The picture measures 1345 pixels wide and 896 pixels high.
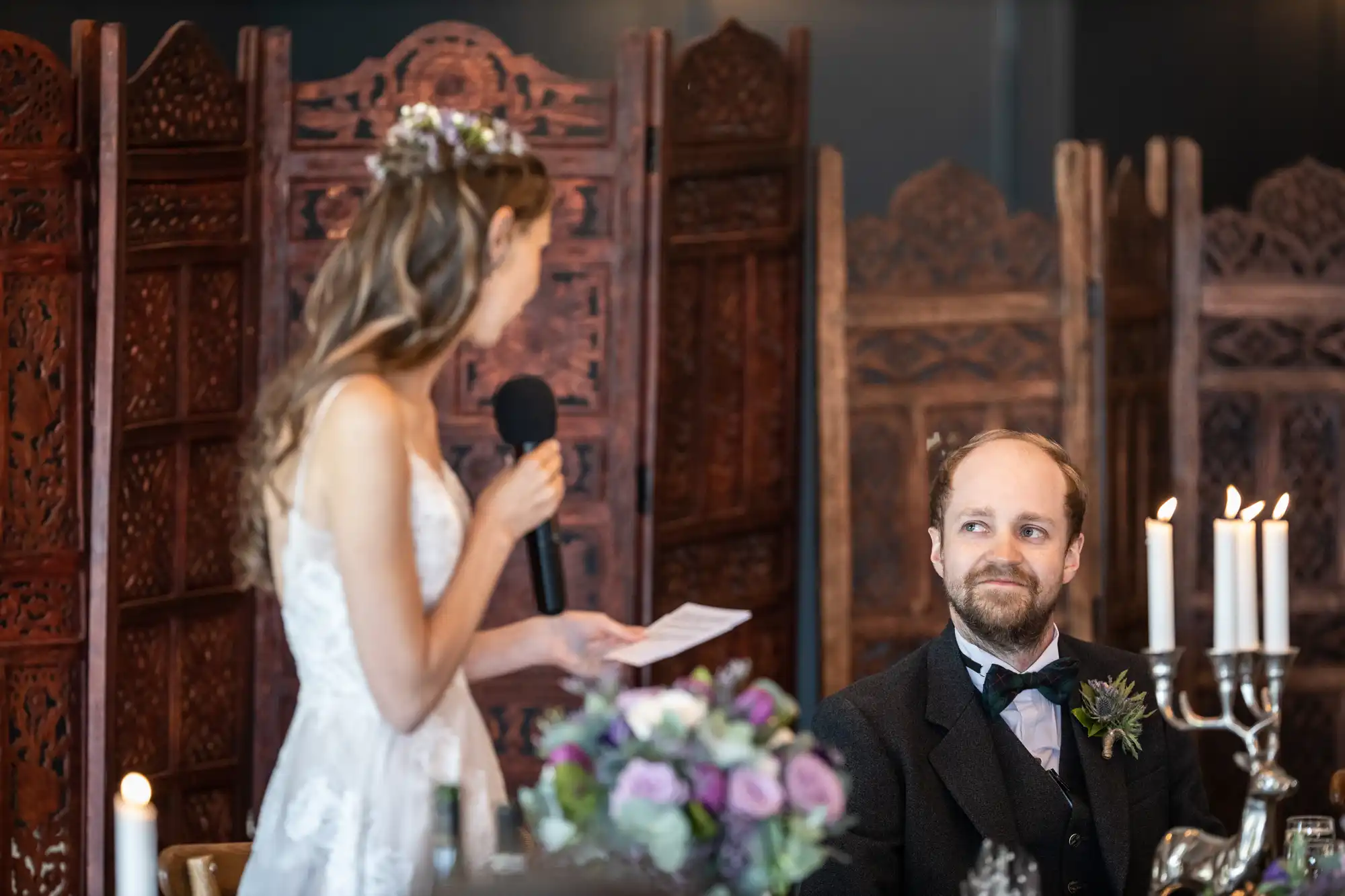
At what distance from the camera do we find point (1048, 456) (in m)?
2.76

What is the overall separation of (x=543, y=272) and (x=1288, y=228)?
2045mm

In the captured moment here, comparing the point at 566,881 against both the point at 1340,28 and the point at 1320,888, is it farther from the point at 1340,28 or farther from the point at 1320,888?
the point at 1340,28

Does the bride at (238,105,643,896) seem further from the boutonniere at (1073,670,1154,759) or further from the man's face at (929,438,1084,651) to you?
the boutonniere at (1073,670,1154,759)

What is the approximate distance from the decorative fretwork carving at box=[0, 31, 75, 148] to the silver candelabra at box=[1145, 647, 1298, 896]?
2694 mm

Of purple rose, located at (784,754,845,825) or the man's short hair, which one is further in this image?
the man's short hair

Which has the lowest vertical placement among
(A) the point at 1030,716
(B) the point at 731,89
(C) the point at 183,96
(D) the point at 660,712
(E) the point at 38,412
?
(A) the point at 1030,716

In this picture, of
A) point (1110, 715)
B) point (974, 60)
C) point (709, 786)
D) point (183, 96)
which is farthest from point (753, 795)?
point (974, 60)

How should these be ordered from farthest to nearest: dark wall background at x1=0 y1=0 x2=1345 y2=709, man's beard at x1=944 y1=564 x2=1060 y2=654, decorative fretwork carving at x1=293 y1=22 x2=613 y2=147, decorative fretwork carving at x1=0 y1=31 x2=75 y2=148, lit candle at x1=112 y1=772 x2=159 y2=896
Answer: dark wall background at x1=0 y1=0 x2=1345 y2=709 < decorative fretwork carving at x1=293 y1=22 x2=613 y2=147 < decorative fretwork carving at x1=0 y1=31 x2=75 y2=148 < man's beard at x1=944 y1=564 x2=1060 y2=654 < lit candle at x1=112 y1=772 x2=159 y2=896

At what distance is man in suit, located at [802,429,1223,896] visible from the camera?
2596mm

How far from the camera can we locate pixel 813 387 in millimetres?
4836

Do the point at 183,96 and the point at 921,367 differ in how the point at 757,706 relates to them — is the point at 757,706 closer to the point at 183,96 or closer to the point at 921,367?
the point at 183,96

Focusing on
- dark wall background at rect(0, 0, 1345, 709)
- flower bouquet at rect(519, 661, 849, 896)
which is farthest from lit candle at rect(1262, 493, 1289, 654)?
dark wall background at rect(0, 0, 1345, 709)

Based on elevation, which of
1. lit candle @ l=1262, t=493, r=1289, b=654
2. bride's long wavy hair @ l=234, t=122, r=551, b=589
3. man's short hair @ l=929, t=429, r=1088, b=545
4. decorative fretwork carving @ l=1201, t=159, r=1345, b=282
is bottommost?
lit candle @ l=1262, t=493, r=1289, b=654

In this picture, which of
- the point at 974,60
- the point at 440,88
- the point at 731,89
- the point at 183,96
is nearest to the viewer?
the point at 183,96
